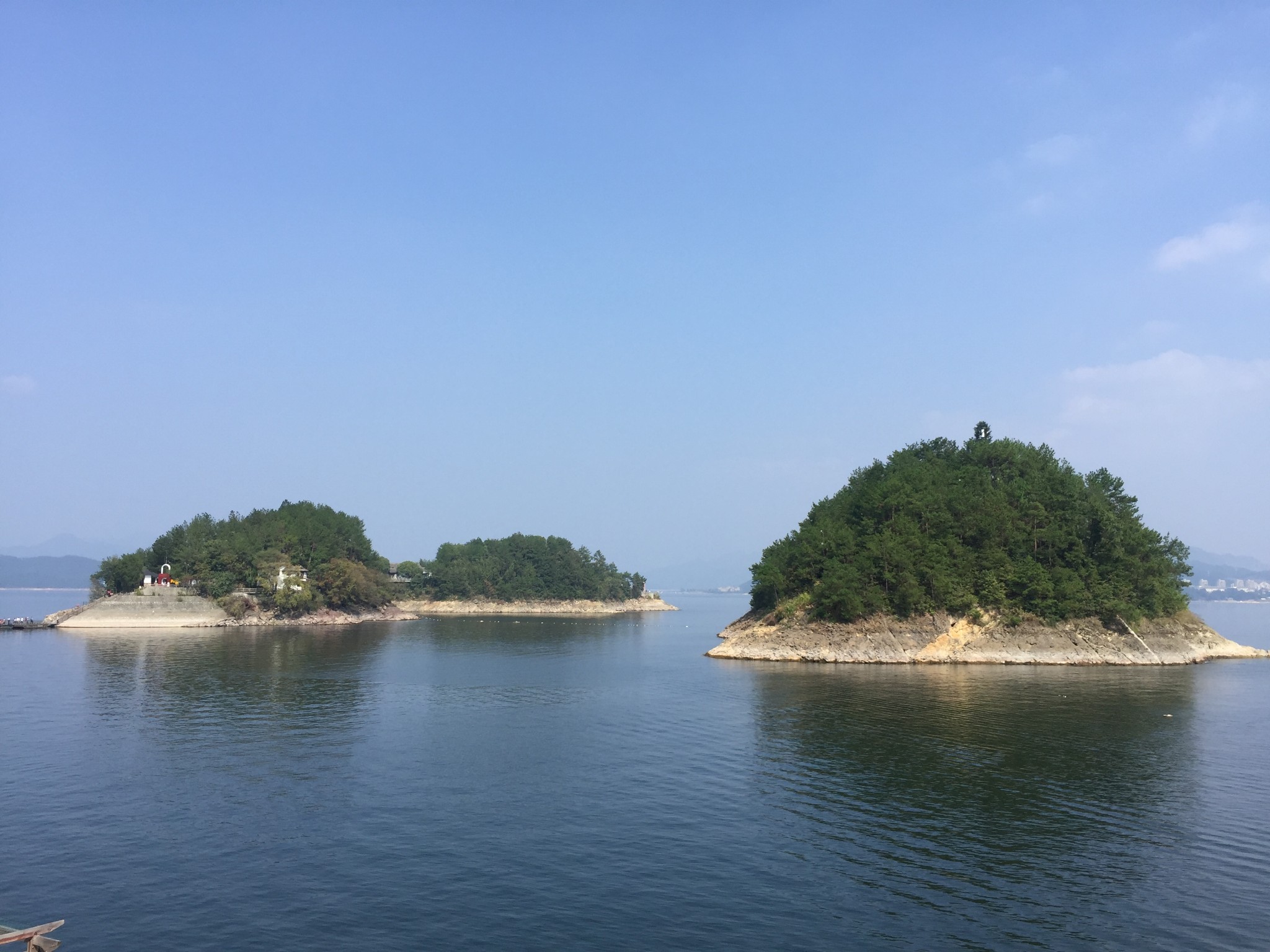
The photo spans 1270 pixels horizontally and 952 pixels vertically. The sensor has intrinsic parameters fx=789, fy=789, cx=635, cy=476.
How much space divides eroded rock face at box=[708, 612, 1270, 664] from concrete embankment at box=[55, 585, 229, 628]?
112664mm

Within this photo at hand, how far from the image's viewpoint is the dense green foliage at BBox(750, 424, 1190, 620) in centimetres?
9525

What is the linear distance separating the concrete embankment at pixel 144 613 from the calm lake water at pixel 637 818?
283ft

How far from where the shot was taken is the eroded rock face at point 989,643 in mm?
92975

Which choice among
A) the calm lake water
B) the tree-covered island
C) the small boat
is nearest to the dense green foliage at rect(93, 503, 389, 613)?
the tree-covered island

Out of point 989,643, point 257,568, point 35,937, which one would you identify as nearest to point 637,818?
point 35,937

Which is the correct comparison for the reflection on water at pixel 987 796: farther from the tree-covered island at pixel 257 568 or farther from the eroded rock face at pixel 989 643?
the tree-covered island at pixel 257 568

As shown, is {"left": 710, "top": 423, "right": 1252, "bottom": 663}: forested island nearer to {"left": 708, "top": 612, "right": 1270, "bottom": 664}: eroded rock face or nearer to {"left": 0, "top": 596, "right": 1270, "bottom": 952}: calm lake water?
{"left": 708, "top": 612, "right": 1270, "bottom": 664}: eroded rock face

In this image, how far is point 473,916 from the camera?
24688 mm

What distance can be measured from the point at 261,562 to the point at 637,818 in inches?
5879

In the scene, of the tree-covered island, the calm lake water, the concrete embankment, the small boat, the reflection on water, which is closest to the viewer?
the small boat

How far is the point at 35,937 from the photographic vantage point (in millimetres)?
18984

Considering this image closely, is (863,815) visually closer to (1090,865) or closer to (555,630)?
(1090,865)

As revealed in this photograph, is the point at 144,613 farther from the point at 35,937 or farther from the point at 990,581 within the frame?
the point at 35,937

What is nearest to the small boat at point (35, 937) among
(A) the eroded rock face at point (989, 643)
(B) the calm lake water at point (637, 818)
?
(B) the calm lake water at point (637, 818)
